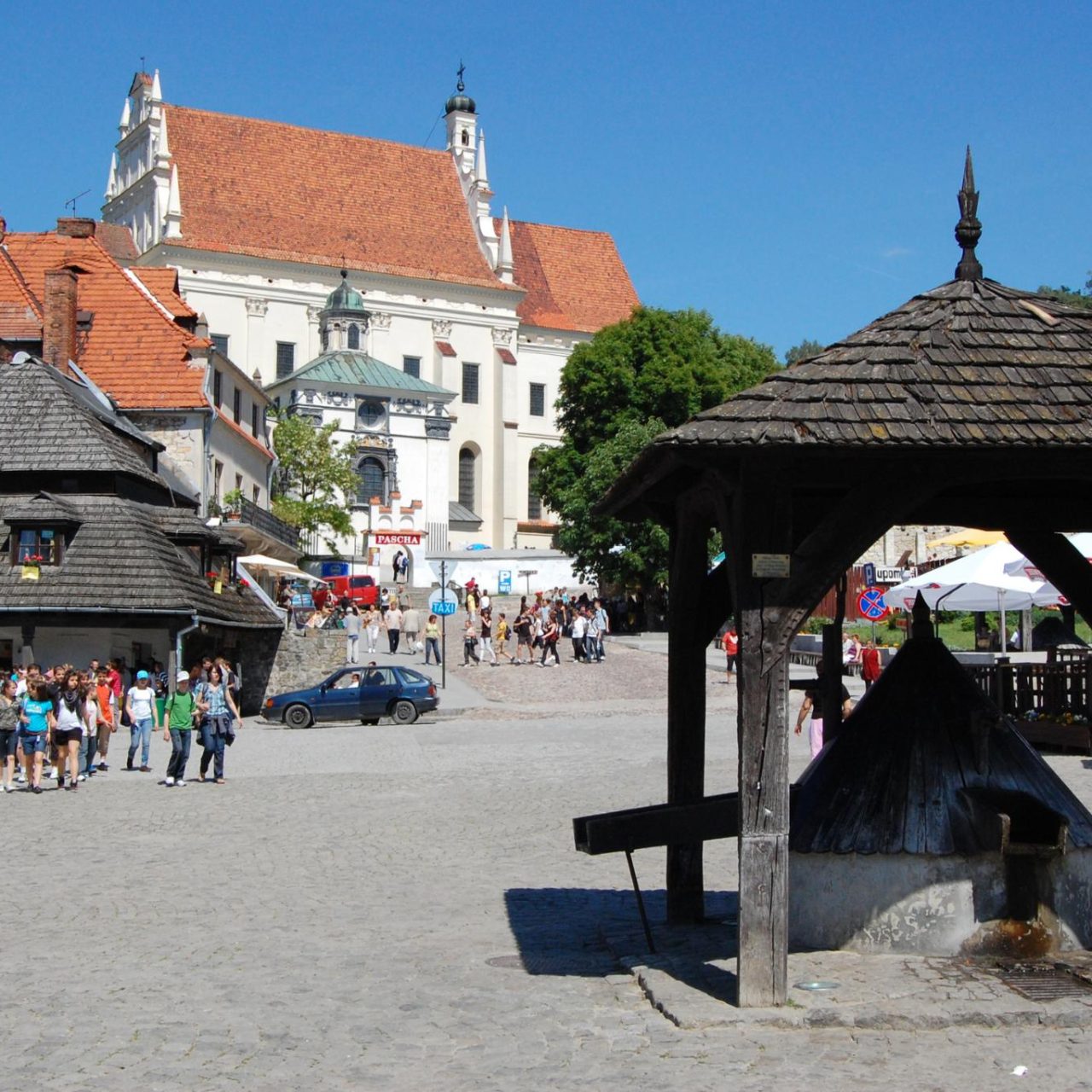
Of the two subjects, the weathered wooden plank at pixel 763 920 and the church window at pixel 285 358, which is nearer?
the weathered wooden plank at pixel 763 920

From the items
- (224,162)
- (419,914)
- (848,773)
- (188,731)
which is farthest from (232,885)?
(224,162)

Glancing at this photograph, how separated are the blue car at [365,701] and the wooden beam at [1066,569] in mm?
22897

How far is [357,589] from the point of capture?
6681 centimetres

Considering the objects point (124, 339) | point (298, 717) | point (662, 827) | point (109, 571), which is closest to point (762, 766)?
point (662, 827)

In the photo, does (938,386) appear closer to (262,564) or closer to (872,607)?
(872,607)

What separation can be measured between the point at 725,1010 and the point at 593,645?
3808 cm

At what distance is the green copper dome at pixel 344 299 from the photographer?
9344 centimetres

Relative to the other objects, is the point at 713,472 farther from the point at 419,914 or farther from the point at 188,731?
the point at 188,731

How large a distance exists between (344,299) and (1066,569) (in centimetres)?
8492

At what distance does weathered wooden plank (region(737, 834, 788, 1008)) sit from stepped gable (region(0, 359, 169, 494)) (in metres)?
27.5

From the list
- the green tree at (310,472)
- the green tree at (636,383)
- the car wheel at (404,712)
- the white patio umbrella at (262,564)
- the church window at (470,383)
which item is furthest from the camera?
the church window at (470,383)

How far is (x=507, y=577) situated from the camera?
8156 cm

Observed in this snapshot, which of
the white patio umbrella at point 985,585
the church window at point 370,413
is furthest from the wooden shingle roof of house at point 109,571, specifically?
the church window at point 370,413

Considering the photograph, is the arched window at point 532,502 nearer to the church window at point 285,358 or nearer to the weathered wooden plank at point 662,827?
the church window at point 285,358
